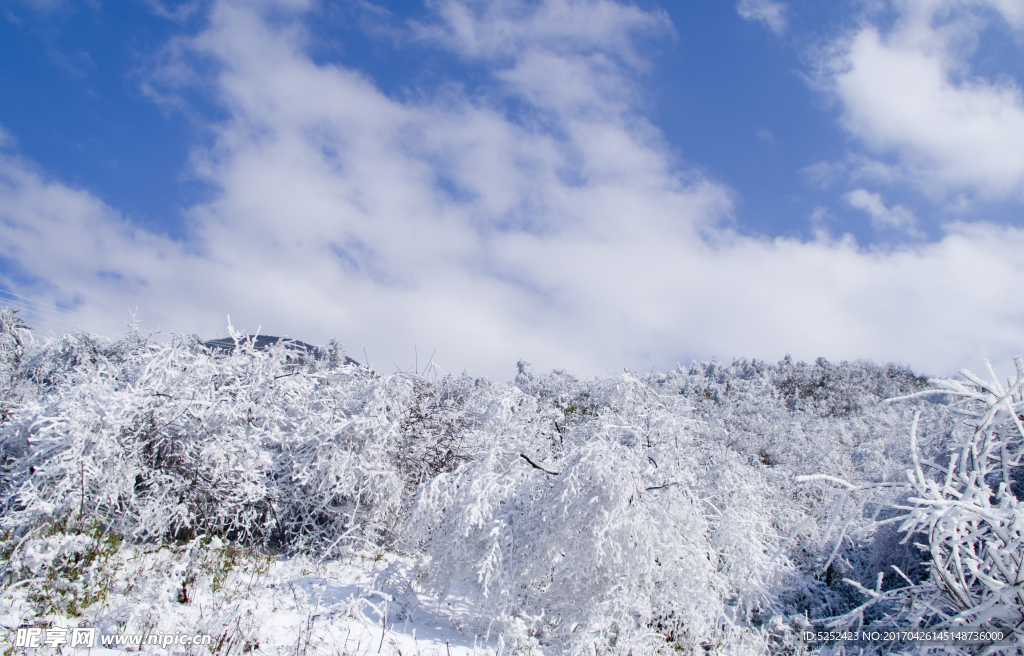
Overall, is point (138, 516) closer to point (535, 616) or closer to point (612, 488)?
point (535, 616)

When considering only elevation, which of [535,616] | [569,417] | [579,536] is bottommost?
[535,616]

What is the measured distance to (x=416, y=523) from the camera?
20.7 feet

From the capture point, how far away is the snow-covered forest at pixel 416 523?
4.92m

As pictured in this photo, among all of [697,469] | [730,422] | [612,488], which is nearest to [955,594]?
[612,488]

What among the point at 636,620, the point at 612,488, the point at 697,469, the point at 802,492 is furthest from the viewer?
the point at 802,492

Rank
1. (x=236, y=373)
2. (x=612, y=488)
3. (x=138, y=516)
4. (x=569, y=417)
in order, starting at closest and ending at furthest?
(x=612, y=488)
(x=138, y=516)
(x=236, y=373)
(x=569, y=417)

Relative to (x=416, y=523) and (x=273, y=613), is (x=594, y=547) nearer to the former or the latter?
(x=416, y=523)

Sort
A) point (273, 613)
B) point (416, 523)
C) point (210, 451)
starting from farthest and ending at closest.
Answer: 1. point (210, 451)
2. point (416, 523)
3. point (273, 613)

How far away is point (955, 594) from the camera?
232 cm

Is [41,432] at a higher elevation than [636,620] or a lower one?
higher

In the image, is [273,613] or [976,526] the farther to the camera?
[273,613]

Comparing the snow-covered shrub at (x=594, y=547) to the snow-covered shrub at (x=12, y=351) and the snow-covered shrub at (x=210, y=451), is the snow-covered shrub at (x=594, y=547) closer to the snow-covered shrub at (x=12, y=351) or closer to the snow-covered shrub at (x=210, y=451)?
the snow-covered shrub at (x=210, y=451)

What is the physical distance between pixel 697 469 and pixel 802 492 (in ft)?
25.9

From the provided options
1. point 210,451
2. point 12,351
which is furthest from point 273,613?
point 12,351
